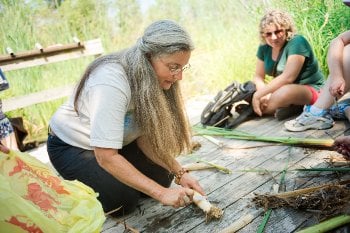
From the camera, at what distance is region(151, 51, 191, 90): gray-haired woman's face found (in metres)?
1.86

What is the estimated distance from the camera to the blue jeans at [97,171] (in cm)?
221

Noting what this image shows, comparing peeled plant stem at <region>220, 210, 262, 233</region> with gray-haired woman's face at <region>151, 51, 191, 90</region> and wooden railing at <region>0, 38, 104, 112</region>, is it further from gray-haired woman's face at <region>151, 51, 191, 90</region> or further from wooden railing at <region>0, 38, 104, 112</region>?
wooden railing at <region>0, 38, 104, 112</region>

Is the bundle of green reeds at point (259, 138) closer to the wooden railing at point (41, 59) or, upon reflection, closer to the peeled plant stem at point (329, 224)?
the peeled plant stem at point (329, 224)

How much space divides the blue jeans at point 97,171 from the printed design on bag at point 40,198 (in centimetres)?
71

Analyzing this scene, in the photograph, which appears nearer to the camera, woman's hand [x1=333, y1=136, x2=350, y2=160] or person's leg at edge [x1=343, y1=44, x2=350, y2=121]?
woman's hand [x1=333, y1=136, x2=350, y2=160]

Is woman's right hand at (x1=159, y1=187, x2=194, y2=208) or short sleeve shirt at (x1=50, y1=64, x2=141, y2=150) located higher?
short sleeve shirt at (x1=50, y1=64, x2=141, y2=150)

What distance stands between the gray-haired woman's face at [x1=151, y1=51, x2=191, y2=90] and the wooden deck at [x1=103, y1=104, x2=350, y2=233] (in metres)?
0.82

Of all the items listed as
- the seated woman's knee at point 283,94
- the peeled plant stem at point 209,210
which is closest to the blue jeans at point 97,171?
the peeled plant stem at point 209,210

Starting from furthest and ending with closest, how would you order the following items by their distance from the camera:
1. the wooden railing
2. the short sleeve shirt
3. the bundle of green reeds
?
the wooden railing, the bundle of green reeds, the short sleeve shirt

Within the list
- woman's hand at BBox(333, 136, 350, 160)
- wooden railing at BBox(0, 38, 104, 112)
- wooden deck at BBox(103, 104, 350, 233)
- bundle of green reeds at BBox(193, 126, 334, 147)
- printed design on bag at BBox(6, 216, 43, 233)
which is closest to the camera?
printed design on bag at BBox(6, 216, 43, 233)

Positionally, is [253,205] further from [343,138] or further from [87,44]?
[87,44]

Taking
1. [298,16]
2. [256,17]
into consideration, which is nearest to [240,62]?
[256,17]

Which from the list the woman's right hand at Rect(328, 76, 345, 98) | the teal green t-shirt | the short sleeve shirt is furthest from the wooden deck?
the teal green t-shirt

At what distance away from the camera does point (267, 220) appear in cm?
195
